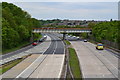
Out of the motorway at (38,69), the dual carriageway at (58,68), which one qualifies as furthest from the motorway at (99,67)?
the motorway at (38,69)

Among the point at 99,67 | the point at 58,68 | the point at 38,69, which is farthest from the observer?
the point at 99,67

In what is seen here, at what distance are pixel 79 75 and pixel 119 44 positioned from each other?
124 feet

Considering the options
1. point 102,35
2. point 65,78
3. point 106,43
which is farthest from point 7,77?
point 102,35

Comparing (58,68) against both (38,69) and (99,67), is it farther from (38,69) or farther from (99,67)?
(99,67)

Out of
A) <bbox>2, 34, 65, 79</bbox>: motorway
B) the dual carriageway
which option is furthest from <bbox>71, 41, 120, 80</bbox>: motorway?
<bbox>2, 34, 65, 79</bbox>: motorway

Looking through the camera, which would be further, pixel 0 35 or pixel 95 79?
pixel 0 35

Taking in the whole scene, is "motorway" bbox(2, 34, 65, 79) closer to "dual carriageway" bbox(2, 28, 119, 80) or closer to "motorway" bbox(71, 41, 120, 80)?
"dual carriageway" bbox(2, 28, 119, 80)

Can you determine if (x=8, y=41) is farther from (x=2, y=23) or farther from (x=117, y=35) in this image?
(x=117, y=35)

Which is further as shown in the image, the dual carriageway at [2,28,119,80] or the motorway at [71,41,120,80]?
the dual carriageway at [2,28,119,80]

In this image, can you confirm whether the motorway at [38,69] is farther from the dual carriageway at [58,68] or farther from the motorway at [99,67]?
the motorway at [99,67]

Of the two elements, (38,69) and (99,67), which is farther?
(99,67)

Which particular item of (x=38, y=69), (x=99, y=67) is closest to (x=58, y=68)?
(x=38, y=69)

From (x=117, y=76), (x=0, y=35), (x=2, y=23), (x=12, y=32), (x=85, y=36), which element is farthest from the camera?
(x=85, y=36)

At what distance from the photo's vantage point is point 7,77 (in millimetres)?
29297
